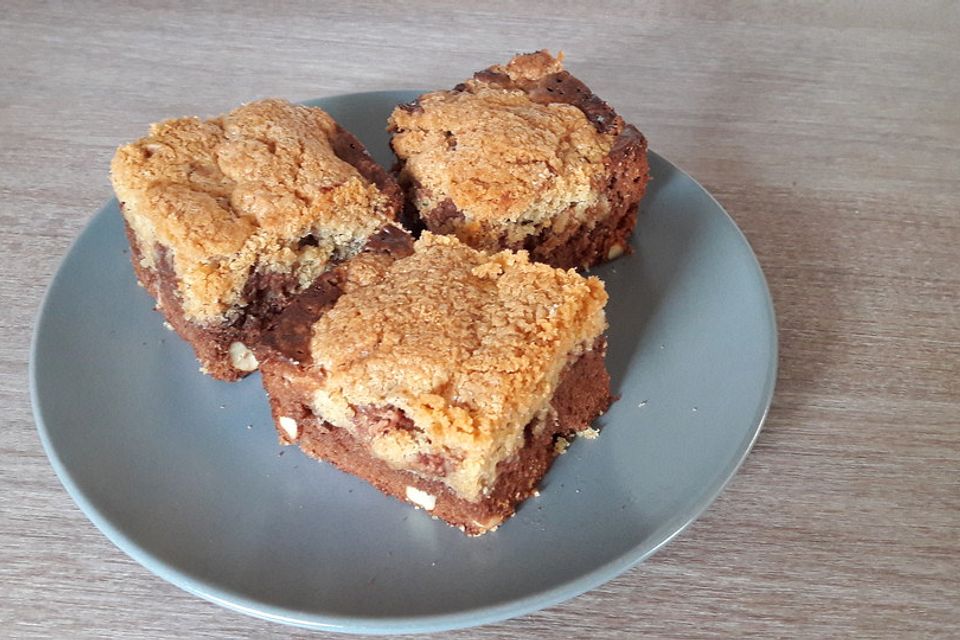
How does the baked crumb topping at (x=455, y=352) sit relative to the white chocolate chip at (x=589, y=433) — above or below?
above

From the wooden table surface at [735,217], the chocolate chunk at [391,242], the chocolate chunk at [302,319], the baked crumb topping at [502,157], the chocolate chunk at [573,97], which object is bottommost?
the wooden table surface at [735,217]

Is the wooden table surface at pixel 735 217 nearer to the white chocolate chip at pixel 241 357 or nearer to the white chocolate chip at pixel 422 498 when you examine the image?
the white chocolate chip at pixel 422 498

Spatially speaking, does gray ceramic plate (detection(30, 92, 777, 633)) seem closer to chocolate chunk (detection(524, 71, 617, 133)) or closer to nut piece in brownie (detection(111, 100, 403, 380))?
nut piece in brownie (detection(111, 100, 403, 380))

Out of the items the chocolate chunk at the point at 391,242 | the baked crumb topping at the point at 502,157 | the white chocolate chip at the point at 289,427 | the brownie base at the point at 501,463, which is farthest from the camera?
the baked crumb topping at the point at 502,157

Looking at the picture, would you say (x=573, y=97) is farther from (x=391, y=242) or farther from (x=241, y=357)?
(x=241, y=357)

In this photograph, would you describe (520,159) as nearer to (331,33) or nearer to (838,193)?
(838,193)

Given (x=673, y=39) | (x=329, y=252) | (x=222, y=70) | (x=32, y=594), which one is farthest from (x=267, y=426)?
(x=673, y=39)

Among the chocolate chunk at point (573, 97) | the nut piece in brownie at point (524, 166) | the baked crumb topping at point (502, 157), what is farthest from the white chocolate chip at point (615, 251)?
the chocolate chunk at point (573, 97)

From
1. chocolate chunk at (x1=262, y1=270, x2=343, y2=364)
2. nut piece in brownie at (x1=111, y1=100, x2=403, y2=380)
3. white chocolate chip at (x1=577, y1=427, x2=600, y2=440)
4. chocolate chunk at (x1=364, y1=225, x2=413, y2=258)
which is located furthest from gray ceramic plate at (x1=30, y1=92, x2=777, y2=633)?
chocolate chunk at (x1=364, y1=225, x2=413, y2=258)
